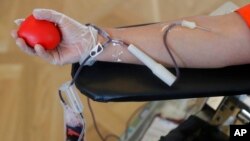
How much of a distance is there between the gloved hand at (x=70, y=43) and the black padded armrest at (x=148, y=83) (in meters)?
0.03

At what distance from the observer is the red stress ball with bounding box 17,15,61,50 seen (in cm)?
71

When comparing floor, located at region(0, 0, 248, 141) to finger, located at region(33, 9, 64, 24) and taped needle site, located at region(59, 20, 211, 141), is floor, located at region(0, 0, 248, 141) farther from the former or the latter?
finger, located at region(33, 9, 64, 24)

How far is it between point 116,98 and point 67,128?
7.7 inches

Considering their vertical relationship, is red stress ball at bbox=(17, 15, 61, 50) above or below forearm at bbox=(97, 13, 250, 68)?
above

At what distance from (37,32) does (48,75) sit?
1040mm

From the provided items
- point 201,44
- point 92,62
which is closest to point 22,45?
point 92,62

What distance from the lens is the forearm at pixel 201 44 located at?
2.55 feet

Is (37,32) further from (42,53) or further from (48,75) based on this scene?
(48,75)

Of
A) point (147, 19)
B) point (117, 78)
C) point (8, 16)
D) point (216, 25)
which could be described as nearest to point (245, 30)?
point (216, 25)

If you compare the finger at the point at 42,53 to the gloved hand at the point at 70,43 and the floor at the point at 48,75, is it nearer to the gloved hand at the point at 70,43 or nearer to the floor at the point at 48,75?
the gloved hand at the point at 70,43

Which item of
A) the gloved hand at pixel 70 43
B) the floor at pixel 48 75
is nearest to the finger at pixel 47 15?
the gloved hand at pixel 70 43

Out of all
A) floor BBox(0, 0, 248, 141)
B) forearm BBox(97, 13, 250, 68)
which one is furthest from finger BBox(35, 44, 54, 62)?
floor BBox(0, 0, 248, 141)

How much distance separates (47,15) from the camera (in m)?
0.72

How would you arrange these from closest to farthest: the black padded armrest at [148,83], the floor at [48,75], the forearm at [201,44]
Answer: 1. the black padded armrest at [148,83]
2. the forearm at [201,44]
3. the floor at [48,75]
